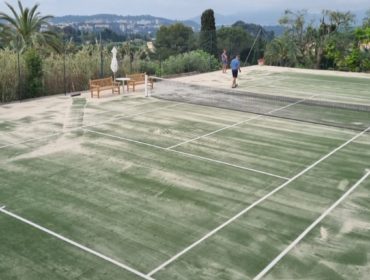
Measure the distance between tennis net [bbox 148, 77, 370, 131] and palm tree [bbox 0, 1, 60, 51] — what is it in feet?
35.0

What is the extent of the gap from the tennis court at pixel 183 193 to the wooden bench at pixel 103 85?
2156 millimetres

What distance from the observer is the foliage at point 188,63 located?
1101 inches

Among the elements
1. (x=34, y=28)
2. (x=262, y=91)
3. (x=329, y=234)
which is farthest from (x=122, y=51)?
(x=329, y=234)

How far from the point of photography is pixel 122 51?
27.9 meters

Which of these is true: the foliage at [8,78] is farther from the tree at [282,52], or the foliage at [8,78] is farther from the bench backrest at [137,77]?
the tree at [282,52]

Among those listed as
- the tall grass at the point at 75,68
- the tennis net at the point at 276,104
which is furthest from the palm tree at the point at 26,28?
the tennis net at the point at 276,104

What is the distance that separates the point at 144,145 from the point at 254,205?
471cm

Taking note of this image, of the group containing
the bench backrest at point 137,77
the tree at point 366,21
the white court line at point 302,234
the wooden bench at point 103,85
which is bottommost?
the white court line at point 302,234

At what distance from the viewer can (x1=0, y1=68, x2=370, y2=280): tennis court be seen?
23.9 ft

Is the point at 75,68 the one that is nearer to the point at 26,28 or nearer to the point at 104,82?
the point at 104,82

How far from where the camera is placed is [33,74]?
775 inches

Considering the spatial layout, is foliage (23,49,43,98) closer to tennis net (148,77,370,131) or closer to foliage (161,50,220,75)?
tennis net (148,77,370,131)

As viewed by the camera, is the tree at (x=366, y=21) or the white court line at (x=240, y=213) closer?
the white court line at (x=240, y=213)

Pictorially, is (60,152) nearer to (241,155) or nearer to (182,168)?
(182,168)
